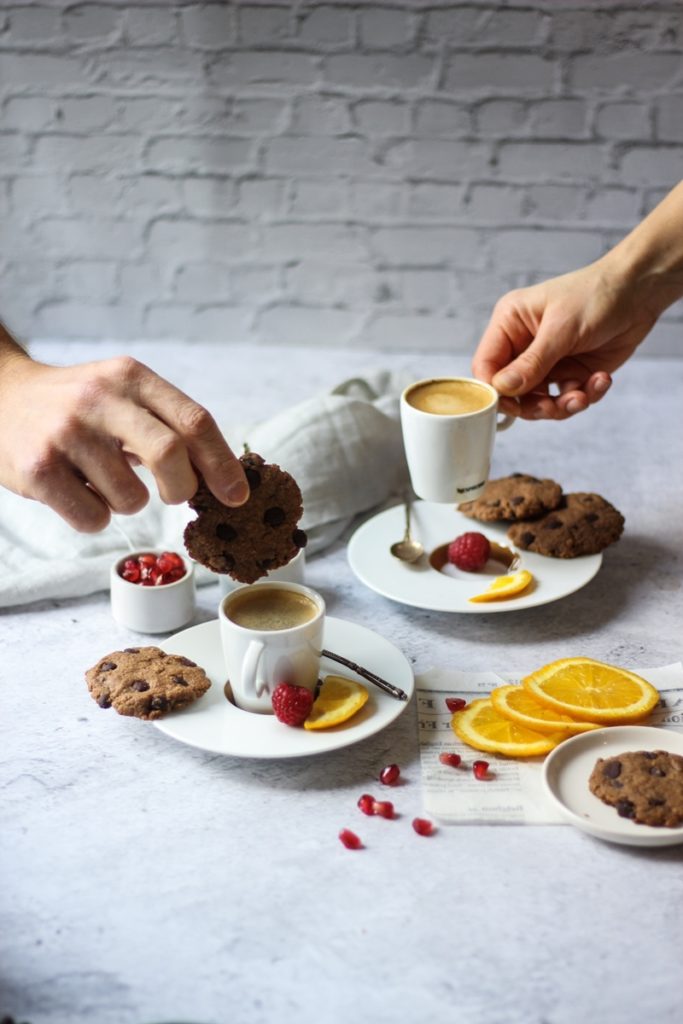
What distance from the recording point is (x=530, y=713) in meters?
1.50

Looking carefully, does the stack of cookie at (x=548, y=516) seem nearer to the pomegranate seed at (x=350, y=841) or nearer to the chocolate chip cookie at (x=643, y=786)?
the chocolate chip cookie at (x=643, y=786)

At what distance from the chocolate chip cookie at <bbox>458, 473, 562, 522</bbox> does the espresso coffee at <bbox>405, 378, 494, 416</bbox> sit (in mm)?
194

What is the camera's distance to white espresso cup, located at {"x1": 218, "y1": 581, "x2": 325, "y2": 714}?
4.80 ft

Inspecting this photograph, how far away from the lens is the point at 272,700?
4.86 feet

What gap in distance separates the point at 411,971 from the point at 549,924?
0.16 m

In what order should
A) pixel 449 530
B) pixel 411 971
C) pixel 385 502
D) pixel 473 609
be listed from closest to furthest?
pixel 411 971, pixel 473 609, pixel 449 530, pixel 385 502

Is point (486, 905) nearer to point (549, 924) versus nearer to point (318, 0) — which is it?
point (549, 924)

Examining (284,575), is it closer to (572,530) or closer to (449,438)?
(449,438)

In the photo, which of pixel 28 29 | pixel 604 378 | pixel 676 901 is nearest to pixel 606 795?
pixel 676 901

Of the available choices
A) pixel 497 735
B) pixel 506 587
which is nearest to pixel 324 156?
pixel 506 587

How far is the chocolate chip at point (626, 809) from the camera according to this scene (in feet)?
4.33

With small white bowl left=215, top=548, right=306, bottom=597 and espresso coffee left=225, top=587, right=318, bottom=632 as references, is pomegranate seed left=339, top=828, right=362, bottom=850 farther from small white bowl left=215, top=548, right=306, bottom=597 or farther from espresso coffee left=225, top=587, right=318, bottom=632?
small white bowl left=215, top=548, right=306, bottom=597

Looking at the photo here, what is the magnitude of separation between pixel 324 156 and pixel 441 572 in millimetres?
1586

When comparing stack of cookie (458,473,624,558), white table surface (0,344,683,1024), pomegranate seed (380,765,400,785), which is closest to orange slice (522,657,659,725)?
white table surface (0,344,683,1024)
